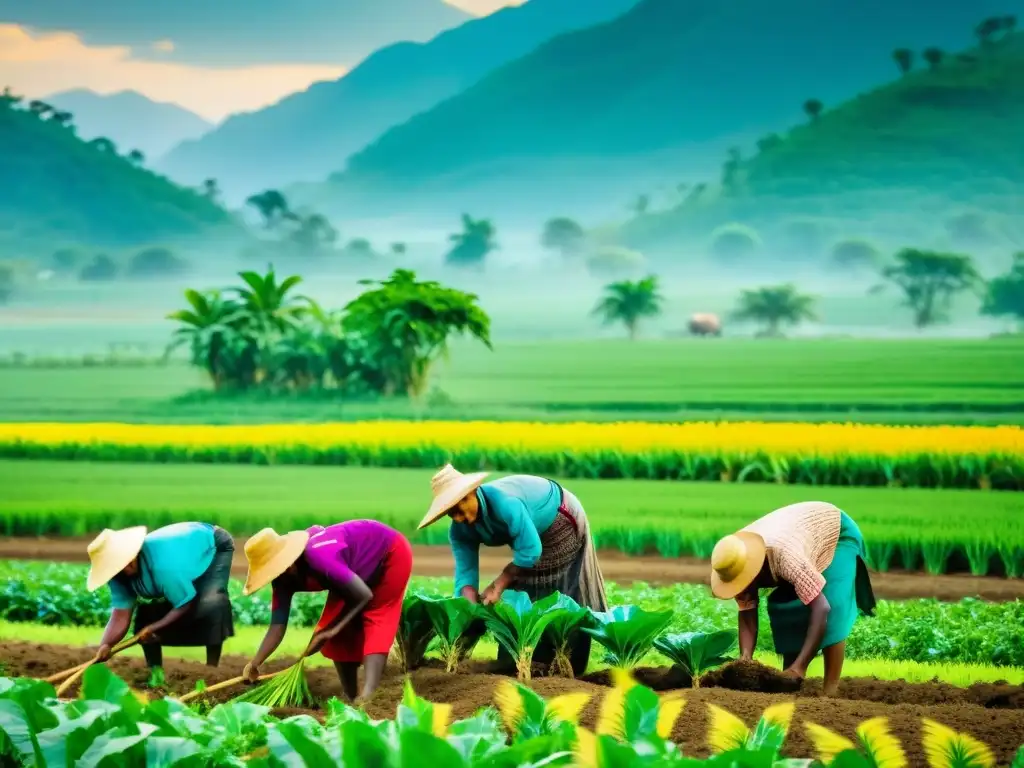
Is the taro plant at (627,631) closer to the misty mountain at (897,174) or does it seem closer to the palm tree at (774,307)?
the misty mountain at (897,174)

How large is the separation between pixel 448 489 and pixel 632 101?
10753 mm

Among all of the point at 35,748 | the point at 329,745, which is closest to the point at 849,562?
the point at 329,745

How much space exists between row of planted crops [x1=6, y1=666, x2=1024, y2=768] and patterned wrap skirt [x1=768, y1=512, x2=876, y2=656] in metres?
1.37

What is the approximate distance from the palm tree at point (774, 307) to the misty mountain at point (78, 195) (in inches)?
234

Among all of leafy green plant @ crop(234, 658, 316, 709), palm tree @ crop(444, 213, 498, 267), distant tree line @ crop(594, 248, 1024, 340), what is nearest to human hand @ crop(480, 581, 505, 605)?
leafy green plant @ crop(234, 658, 316, 709)

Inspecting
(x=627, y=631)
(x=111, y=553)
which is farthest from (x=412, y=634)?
(x=111, y=553)

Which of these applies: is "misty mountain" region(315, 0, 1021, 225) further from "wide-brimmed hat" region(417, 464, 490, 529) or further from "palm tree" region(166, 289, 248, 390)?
"wide-brimmed hat" region(417, 464, 490, 529)

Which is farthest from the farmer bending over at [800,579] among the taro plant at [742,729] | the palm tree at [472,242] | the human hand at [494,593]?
the palm tree at [472,242]

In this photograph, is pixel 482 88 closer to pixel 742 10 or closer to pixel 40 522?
pixel 742 10

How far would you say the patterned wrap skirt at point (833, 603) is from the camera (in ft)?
21.7

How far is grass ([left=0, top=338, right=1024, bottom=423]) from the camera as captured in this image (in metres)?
14.9

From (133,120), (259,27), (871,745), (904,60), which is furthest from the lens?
(133,120)

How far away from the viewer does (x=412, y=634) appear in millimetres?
7035

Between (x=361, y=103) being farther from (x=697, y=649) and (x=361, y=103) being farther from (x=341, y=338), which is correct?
(x=697, y=649)
